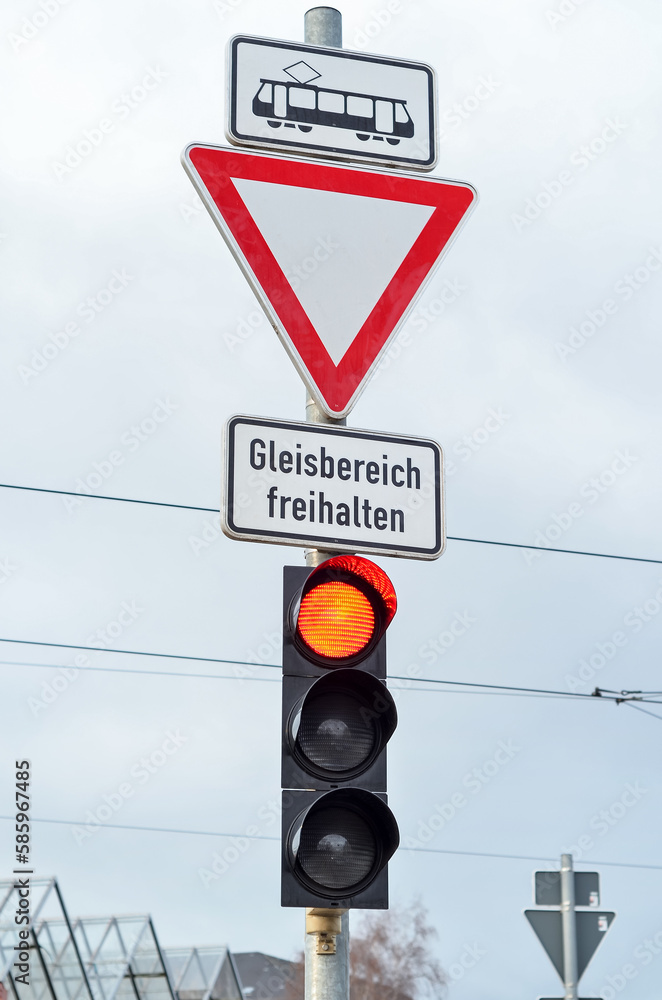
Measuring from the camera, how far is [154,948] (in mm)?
22609

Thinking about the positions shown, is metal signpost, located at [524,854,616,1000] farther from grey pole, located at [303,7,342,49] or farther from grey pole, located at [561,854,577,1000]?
grey pole, located at [303,7,342,49]

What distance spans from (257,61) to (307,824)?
2.33 m

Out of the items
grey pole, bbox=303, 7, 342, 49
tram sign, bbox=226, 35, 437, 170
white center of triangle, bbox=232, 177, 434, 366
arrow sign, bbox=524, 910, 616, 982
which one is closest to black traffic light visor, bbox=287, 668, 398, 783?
white center of triangle, bbox=232, 177, 434, 366

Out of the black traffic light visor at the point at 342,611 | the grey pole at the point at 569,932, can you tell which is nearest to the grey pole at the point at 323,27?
the black traffic light visor at the point at 342,611

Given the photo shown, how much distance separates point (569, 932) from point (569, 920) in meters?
0.07

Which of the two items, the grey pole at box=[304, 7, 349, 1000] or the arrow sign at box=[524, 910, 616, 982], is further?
the arrow sign at box=[524, 910, 616, 982]

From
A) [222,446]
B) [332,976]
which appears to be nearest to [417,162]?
[222,446]

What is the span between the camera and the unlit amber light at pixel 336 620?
352 cm

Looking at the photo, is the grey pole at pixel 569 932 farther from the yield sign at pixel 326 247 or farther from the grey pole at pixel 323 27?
the grey pole at pixel 323 27

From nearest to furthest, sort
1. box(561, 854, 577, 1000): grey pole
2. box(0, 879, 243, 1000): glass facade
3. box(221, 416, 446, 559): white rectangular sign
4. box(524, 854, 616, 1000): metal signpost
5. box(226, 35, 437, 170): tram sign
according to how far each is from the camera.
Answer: box(221, 416, 446, 559): white rectangular sign
box(226, 35, 437, 170): tram sign
box(561, 854, 577, 1000): grey pole
box(524, 854, 616, 1000): metal signpost
box(0, 879, 243, 1000): glass facade

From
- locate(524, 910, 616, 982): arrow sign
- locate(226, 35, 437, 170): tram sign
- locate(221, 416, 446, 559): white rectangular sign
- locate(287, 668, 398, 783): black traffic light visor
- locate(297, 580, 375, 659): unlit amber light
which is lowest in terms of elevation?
locate(524, 910, 616, 982): arrow sign

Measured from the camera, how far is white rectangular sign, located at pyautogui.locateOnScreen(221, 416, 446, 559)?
3496 mm

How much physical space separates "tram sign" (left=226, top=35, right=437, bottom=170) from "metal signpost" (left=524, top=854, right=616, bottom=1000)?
494 cm

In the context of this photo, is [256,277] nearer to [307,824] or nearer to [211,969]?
[307,824]
